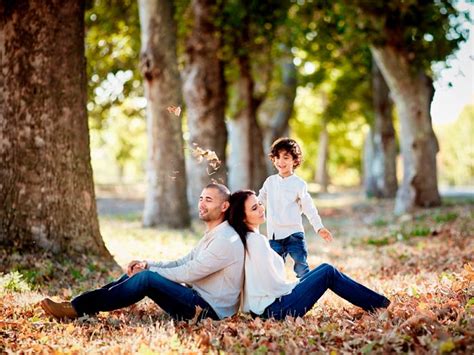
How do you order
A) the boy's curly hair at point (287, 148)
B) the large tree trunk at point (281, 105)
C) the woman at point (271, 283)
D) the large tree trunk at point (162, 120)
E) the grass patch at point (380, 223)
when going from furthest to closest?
1. the large tree trunk at point (281, 105)
2. the grass patch at point (380, 223)
3. the large tree trunk at point (162, 120)
4. the boy's curly hair at point (287, 148)
5. the woman at point (271, 283)

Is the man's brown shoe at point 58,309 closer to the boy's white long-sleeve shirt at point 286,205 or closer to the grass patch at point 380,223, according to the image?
the boy's white long-sleeve shirt at point 286,205

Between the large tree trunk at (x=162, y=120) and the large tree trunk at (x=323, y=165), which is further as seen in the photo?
the large tree trunk at (x=323, y=165)

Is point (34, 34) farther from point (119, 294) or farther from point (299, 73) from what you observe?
point (299, 73)

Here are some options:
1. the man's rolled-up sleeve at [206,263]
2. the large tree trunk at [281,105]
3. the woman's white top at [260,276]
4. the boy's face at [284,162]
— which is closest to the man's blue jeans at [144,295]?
the man's rolled-up sleeve at [206,263]

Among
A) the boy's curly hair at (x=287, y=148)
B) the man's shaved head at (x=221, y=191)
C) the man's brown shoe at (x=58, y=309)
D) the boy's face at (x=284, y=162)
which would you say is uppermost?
the boy's curly hair at (x=287, y=148)

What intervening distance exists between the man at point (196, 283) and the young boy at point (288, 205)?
1.43 metres

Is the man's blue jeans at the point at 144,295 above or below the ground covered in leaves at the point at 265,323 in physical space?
above

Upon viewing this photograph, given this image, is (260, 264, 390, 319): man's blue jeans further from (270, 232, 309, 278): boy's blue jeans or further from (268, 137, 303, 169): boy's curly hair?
(268, 137, 303, 169): boy's curly hair

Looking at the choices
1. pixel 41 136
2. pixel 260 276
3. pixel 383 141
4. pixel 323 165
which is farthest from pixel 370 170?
pixel 260 276

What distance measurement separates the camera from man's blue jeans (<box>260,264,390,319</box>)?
17.5 feet

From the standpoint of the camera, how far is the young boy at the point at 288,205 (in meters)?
6.72

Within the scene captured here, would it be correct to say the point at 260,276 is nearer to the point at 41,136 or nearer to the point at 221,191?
the point at 221,191

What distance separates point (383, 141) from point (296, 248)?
829 inches

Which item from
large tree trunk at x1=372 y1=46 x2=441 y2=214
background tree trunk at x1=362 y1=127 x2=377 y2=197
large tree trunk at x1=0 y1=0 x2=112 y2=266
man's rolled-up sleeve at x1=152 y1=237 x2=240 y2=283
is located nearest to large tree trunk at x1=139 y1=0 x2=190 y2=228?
large tree trunk at x1=0 y1=0 x2=112 y2=266
